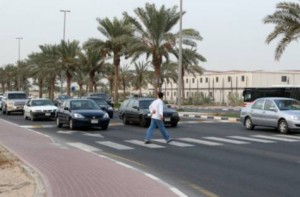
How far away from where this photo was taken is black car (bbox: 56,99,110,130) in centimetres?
2177

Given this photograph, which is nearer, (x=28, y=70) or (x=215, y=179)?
(x=215, y=179)

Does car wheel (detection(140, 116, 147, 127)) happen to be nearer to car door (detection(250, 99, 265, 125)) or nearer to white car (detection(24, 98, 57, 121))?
car door (detection(250, 99, 265, 125))

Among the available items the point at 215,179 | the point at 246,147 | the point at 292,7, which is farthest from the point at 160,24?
the point at 215,179

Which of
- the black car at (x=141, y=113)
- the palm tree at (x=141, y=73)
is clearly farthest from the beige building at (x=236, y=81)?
the black car at (x=141, y=113)

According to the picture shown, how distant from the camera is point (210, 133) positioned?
2041 cm

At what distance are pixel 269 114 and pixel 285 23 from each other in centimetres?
933

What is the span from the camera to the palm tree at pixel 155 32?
133 feet

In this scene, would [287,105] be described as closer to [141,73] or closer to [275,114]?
[275,114]

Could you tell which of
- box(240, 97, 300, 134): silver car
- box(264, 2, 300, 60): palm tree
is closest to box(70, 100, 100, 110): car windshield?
box(240, 97, 300, 134): silver car

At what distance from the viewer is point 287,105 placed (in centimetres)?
2148

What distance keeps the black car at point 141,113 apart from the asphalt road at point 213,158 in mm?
2940

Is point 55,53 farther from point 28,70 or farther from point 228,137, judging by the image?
point 228,137

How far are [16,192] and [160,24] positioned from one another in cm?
3389

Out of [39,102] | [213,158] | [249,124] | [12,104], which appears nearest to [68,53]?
[12,104]
